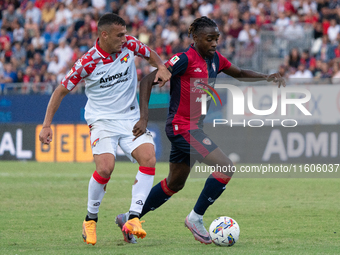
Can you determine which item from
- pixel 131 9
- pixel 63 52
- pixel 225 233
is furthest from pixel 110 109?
pixel 131 9

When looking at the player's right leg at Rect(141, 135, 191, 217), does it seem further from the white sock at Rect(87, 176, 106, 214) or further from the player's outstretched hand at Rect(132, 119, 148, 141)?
the white sock at Rect(87, 176, 106, 214)

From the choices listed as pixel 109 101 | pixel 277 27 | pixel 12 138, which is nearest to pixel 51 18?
pixel 12 138

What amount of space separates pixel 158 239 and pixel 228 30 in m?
12.8

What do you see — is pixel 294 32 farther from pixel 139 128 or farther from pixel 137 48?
pixel 139 128

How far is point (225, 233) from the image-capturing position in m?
5.55

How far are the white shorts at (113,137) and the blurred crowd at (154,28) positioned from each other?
10384 millimetres

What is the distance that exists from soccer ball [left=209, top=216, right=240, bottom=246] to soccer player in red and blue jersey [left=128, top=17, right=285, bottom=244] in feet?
0.46

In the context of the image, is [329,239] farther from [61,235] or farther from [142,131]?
[61,235]

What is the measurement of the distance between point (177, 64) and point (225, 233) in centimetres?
174

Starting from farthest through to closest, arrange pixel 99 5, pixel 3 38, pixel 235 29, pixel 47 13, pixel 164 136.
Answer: pixel 47 13 → pixel 99 5 → pixel 3 38 → pixel 235 29 → pixel 164 136

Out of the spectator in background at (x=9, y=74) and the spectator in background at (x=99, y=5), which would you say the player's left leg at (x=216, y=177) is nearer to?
the spectator in background at (x=9, y=74)

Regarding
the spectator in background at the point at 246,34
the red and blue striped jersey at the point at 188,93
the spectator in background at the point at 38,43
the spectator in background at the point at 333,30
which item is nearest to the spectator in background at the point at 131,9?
the spectator in background at the point at 38,43

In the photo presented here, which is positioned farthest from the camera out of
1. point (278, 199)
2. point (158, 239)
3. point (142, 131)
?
point (278, 199)

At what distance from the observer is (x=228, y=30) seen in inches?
701
